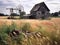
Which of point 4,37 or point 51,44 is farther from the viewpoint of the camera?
point 51,44

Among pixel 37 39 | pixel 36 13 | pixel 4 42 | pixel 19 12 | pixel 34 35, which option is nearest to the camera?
pixel 4 42

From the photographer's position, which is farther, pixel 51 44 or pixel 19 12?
pixel 19 12

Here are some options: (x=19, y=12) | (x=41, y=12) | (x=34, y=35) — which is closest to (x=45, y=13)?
(x=41, y=12)

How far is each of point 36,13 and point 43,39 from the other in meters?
47.0

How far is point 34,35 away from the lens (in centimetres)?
707

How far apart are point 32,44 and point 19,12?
51.2 metres

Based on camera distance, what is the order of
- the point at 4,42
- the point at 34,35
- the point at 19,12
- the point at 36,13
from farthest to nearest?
the point at 19,12
the point at 36,13
the point at 34,35
the point at 4,42

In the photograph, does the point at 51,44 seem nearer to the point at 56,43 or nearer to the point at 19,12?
the point at 56,43

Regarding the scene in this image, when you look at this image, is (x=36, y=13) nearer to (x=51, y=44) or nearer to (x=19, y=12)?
(x=19, y=12)

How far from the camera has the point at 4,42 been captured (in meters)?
6.20

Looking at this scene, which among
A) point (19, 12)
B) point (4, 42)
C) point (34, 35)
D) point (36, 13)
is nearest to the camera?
point (4, 42)

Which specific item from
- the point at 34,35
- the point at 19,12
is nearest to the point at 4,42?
the point at 34,35

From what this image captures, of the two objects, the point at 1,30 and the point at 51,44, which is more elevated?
the point at 1,30

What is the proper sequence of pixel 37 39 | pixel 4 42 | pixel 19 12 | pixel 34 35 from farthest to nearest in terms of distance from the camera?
pixel 19 12 → pixel 34 35 → pixel 37 39 → pixel 4 42
